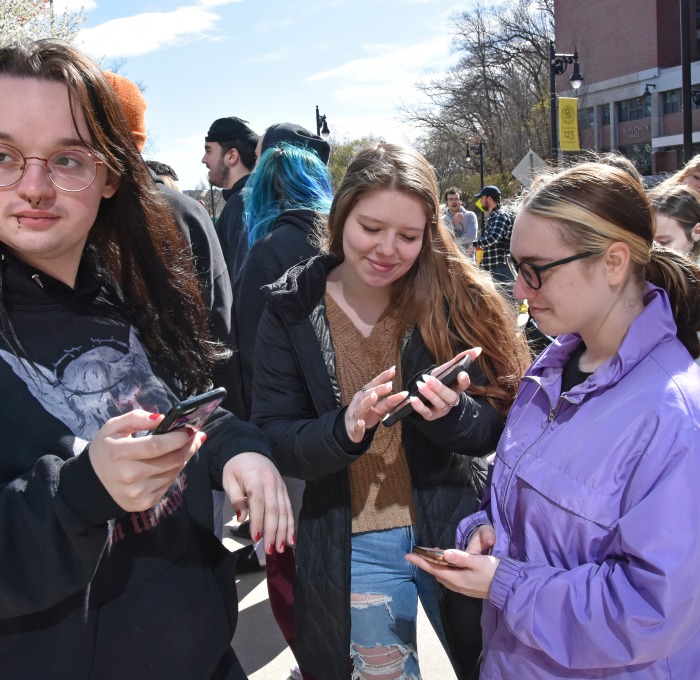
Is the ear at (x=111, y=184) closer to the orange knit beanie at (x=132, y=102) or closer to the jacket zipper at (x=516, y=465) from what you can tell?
the jacket zipper at (x=516, y=465)

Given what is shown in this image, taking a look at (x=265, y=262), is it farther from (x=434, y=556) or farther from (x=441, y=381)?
(x=434, y=556)

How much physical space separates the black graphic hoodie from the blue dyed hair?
6.65 ft

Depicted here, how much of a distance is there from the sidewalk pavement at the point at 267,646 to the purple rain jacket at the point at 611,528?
162 centimetres

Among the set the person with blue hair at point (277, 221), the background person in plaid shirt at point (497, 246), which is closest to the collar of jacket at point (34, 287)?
the person with blue hair at point (277, 221)

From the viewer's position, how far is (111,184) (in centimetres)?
164

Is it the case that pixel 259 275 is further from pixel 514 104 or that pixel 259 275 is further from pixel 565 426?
pixel 514 104

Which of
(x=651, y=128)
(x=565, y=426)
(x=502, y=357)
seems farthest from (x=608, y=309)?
(x=651, y=128)

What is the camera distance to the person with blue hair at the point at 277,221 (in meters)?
3.29

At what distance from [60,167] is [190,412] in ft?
2.08

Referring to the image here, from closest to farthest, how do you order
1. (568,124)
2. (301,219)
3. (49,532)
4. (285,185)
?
1. (49,532)
2. (301,219)
3. (285,185)
4. (568,124)

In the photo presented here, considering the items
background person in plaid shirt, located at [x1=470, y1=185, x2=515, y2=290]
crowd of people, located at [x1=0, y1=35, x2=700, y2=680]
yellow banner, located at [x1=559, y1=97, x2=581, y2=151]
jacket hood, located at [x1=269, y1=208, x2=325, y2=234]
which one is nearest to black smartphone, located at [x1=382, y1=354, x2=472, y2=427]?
crowd of people, located at [x1=0, y1=35, x2=700, y2=680]

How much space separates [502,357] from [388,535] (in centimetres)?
71

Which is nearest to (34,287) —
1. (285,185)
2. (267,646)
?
(285,185)

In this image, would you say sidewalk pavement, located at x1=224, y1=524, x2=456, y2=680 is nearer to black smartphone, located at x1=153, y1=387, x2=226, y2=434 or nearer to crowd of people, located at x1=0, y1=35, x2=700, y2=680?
crowd of people, located at x1=0, y1=35, x2=700, y2=680
